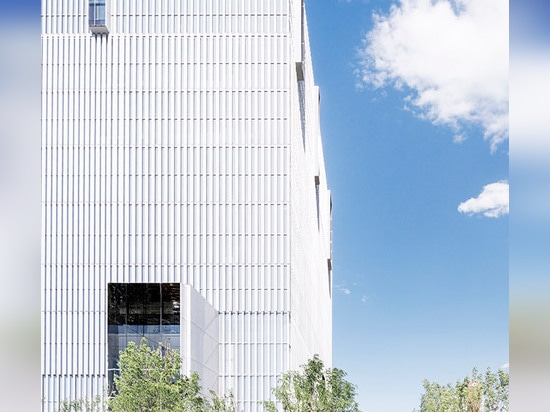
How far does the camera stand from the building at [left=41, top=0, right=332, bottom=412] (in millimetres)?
32500

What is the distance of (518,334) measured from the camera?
197 centimetres

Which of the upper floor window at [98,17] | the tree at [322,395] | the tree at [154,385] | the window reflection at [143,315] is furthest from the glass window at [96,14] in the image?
the tree at [154,385]

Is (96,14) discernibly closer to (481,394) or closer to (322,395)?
(322,395)

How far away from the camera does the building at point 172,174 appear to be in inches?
1280

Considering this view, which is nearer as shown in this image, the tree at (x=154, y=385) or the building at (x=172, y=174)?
the tree at (x=154, y=385)

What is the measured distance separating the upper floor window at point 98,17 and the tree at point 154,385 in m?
15.7

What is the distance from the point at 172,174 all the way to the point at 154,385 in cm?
1346

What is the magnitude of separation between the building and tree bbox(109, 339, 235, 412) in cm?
958

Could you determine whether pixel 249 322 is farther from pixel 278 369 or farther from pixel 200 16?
pixel 200 16

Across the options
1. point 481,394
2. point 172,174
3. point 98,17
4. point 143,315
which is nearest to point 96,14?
point 98,17

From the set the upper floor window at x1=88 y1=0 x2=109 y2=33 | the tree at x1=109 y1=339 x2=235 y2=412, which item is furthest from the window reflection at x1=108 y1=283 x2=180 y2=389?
the upper floor window at x1=88 y1=0 x2=109 y2=33

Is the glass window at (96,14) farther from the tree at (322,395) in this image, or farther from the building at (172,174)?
the tree at (322,395)

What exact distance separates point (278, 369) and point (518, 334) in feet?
101

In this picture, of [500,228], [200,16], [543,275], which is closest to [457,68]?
[500,228]
